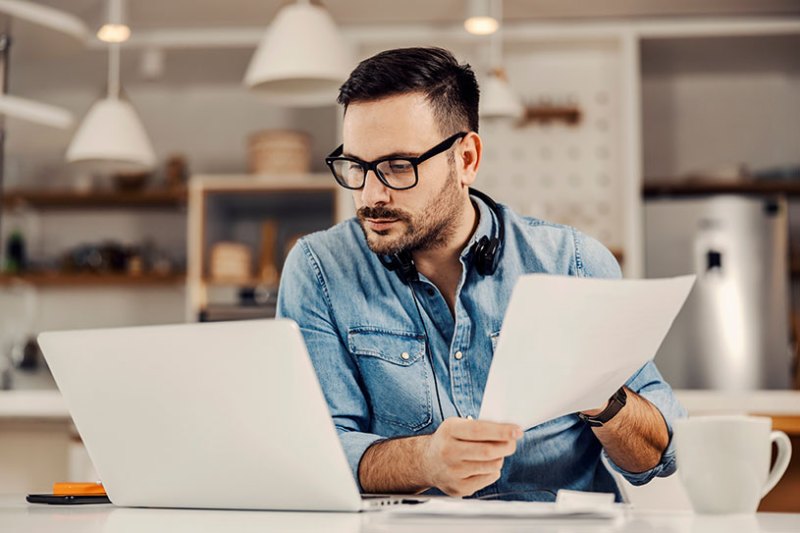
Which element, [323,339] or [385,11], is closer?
[323,339]

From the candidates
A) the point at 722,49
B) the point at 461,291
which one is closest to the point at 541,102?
the point at 722,49

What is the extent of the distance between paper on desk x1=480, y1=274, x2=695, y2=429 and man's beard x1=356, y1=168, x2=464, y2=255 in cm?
53

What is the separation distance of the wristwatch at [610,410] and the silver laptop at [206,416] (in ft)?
1.07

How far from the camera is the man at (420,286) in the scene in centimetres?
150

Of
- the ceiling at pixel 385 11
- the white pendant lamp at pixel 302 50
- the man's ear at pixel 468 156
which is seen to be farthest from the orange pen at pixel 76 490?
the ceiling at pixel 385 11

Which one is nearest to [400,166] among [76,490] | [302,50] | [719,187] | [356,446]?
[356,446]

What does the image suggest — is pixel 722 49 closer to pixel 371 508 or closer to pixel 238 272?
pixel 238 272

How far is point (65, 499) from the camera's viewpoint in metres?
1.19

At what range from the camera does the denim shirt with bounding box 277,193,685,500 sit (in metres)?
1.49

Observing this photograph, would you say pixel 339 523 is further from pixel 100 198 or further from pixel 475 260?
pixel 100 198

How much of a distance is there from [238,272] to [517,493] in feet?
11.2

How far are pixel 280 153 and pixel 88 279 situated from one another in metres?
1.33

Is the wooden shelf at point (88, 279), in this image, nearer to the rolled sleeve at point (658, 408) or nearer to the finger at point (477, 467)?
the rolled sleeve at point (658, 408)

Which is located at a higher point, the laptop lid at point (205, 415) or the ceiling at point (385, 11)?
the ceiling at point (385, 11)
